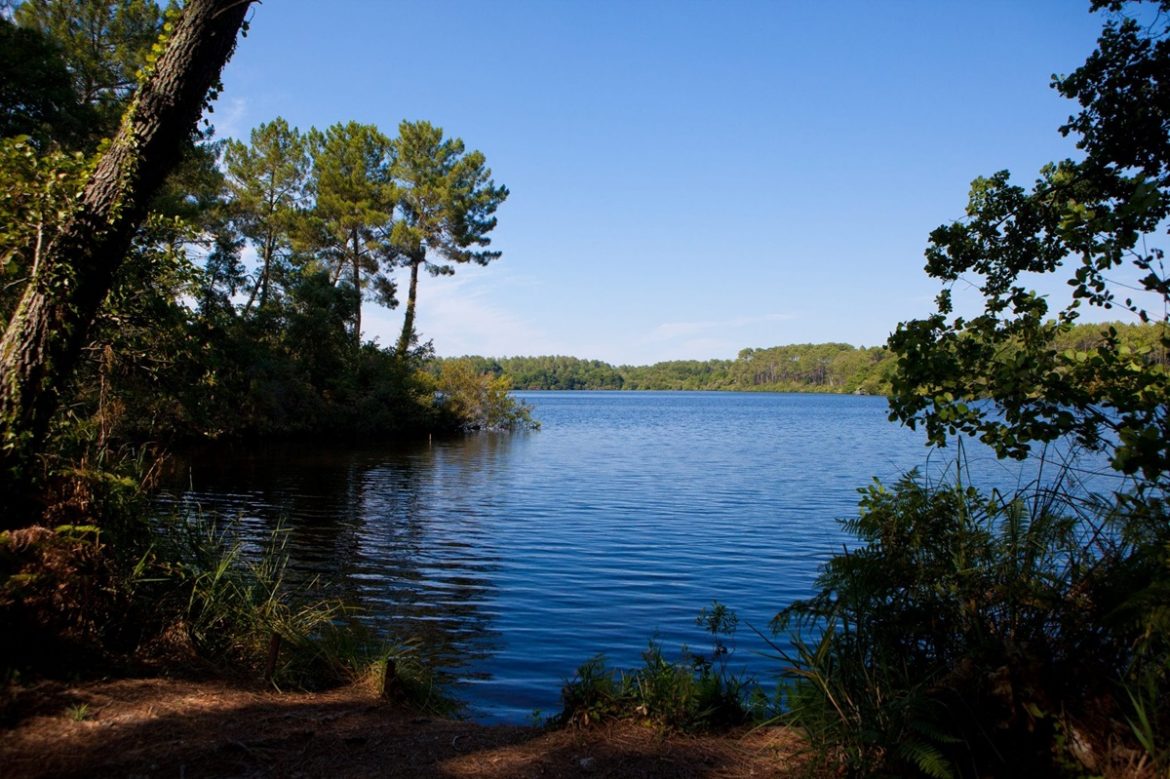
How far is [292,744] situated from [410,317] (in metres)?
42.7

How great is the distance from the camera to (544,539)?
50.0 ft

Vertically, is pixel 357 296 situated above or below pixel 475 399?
above

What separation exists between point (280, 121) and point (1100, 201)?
150ft

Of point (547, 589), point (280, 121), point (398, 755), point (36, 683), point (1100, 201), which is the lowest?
point (547, 589)

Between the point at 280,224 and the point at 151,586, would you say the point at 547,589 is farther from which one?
the point at 280,224

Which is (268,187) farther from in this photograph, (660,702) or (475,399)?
(660,702)

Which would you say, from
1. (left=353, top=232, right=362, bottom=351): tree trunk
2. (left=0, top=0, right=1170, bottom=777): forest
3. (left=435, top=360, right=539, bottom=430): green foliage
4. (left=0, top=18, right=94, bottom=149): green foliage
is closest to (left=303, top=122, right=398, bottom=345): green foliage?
(left=353, top=232, right=362, bottom=351): tree trunk

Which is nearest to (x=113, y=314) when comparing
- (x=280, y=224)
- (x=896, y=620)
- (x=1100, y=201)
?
(x=896, y=620)

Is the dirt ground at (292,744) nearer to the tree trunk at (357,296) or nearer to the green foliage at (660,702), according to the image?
the green foliage at (660,702)

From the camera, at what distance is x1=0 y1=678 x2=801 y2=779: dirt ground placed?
386 cm

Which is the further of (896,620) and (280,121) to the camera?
(280,121)

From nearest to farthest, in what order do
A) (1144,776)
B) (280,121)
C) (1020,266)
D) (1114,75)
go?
(1144,776) → (1020,266) → (1114,75) → (280,121)

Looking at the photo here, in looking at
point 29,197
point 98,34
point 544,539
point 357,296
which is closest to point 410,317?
point 357,296

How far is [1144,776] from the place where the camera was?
309 cm
